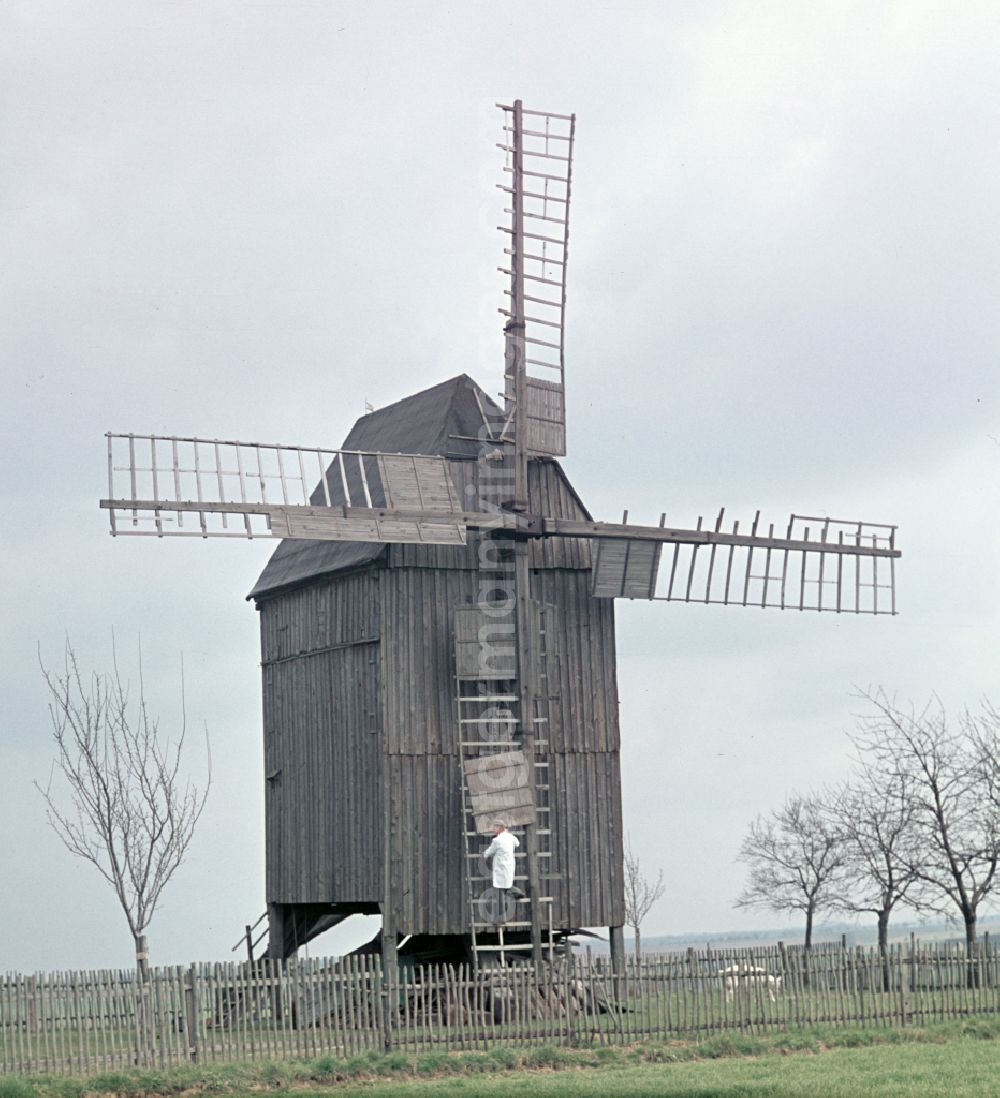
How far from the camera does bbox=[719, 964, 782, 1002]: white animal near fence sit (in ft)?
72.8

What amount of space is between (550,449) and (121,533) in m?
7.42

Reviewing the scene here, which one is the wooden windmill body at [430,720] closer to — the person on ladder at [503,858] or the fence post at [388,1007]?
the person on ladder at [503,858]

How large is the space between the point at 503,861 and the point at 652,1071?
5.35 metres

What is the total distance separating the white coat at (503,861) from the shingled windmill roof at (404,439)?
185 inches

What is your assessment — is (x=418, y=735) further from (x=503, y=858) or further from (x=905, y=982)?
(x=905, y=982)

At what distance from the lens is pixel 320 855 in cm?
2700

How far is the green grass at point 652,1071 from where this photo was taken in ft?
54.3

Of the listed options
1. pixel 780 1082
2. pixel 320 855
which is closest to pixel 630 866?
pixel 320 855

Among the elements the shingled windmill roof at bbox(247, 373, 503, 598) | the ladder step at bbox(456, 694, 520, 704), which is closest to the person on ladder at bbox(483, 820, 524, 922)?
the ladder step at bbox(456, 694, 520, 704)

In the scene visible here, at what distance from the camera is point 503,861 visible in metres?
23.8

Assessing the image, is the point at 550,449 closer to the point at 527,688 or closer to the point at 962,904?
the point at 527,688

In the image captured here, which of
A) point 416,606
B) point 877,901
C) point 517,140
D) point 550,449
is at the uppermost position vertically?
point 517,140

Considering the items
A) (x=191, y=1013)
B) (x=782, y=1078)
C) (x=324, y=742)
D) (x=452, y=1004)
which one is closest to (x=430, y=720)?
(x=324, y=742)

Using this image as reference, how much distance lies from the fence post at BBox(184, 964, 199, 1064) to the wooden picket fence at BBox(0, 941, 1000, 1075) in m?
0.02
